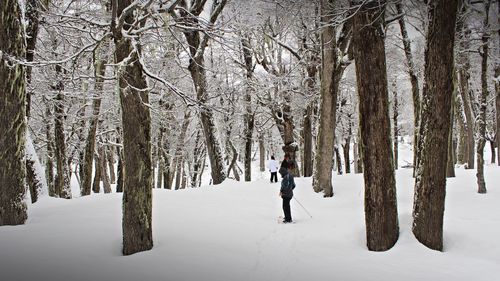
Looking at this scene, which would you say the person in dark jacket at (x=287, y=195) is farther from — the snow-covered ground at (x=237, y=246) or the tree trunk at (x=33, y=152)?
the tree trunk at (x=33, y=152)

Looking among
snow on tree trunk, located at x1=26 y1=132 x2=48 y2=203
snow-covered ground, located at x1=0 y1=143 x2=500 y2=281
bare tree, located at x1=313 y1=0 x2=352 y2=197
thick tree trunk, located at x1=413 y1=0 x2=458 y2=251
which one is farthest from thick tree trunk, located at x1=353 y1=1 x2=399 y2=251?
snow on tree trunk, located at x1=26 y1=132 x2=48 y2=203

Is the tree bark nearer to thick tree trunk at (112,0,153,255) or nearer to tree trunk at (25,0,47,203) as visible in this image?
tree trunk at (25,0,47,203)

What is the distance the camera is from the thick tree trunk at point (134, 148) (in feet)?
18.3

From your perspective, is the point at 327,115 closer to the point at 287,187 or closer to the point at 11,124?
the point at 287,187

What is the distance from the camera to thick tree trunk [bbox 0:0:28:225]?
6.93 meters

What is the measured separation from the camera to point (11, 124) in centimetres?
705

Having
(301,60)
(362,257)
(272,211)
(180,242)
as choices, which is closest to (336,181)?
(272,211)

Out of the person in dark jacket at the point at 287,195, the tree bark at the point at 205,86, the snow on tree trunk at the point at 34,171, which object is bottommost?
the person in dark jacket at the point at 287,195

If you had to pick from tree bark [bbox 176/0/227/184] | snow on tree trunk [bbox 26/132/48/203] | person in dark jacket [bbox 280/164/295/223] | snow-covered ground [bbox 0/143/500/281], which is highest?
tree bark [bbox 176/0/227/184]

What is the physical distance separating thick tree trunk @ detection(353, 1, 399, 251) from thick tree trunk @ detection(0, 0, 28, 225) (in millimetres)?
6787

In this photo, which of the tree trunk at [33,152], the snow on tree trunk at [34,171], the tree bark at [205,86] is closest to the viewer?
the snow on tree trunk at [34,171]

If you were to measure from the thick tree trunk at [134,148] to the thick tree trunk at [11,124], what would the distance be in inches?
117

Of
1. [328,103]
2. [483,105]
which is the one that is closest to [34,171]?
[328,103]

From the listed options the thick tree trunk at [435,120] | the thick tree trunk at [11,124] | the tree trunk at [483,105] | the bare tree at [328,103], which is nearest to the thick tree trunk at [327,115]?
the bare tree at [328,103]
